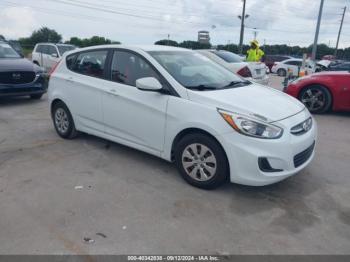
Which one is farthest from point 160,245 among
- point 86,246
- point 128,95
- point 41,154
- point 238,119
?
point 41,154

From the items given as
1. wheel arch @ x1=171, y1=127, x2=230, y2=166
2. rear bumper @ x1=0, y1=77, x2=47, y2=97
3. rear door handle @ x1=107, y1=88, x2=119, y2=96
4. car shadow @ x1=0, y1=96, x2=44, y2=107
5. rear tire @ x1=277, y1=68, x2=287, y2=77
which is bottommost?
rear tire @ x1=277, y1=68, x2=287, y2=77

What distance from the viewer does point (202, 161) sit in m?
3.81

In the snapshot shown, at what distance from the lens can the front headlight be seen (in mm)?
3501

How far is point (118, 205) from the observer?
355cm

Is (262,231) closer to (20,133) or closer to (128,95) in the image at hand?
(128,95)

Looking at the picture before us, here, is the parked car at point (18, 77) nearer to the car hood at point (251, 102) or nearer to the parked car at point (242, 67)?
the parked car at point (242, 67)

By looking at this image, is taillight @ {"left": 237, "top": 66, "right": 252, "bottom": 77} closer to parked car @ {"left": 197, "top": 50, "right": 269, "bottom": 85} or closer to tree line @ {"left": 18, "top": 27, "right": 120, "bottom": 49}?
parked car @ {"left": 197, "top": 50, "right": 269, "bottom": 85}

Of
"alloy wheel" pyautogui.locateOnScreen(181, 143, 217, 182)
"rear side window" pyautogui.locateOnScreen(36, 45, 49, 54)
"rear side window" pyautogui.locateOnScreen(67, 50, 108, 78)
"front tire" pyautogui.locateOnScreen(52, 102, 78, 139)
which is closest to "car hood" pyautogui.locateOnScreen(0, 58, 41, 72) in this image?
"front tire" pyautogui.locateOnScreen(52, 102, 78, 139)

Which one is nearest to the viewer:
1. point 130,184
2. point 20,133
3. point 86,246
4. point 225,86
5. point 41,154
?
point 86,246

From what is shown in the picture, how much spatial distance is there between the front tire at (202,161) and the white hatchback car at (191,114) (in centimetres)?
1

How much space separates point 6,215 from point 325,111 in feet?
23.8

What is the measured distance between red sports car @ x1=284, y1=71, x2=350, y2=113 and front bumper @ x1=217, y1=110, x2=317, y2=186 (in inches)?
189

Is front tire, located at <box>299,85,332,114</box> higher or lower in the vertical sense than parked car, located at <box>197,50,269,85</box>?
lower

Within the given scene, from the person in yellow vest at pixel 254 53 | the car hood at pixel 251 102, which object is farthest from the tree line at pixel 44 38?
the car hood at pixel 251 102
